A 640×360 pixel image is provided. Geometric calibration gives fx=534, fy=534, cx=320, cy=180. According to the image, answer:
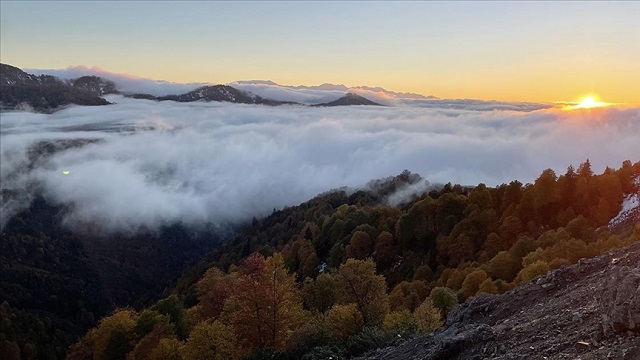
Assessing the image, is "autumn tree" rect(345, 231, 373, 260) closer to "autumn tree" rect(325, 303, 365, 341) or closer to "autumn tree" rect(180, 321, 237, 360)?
"autumn tree" rect(325, 303, 365, 341)

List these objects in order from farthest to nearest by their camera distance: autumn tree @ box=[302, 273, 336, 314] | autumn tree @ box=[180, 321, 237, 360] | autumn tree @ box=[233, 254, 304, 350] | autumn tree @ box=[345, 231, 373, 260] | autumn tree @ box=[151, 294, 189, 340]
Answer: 1. autumn tree @ box=[345, 231, 373, 260]
2. autumn tree @ box=[151, 294, 189, 340]
3. autumn tree @ box=[302, 273, 336, 314]
4. autumn tree @ box=[233, 254, 304, 350]
5. autumn tree @ box=[180, 321, 237, 360]

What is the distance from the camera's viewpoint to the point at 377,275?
71562mm

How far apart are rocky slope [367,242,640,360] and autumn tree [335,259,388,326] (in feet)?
64.7

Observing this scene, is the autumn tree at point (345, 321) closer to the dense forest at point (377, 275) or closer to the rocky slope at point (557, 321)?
the dense forest at point (377, 275)

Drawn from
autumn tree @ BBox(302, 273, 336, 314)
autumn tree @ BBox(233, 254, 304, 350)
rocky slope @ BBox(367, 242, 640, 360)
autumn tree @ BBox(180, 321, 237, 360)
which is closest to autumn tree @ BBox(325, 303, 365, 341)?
autumn tree @ BBox(233, 254, 304, 350)

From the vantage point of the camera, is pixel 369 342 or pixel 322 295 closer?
pixel 369 342

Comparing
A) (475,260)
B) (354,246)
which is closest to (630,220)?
(475,260)

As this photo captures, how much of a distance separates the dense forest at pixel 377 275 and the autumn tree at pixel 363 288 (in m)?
0.11

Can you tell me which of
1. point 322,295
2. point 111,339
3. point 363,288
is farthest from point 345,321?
point 111,339

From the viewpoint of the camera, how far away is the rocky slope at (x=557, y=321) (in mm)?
18906

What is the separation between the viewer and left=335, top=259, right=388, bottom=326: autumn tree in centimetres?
5234

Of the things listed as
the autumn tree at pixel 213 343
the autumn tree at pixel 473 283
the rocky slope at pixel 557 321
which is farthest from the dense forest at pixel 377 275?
the rocky slope at pixel 557 321

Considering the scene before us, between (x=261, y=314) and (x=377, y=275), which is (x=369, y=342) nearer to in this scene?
(x=261, y=314)

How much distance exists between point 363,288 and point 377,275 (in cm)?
1686
